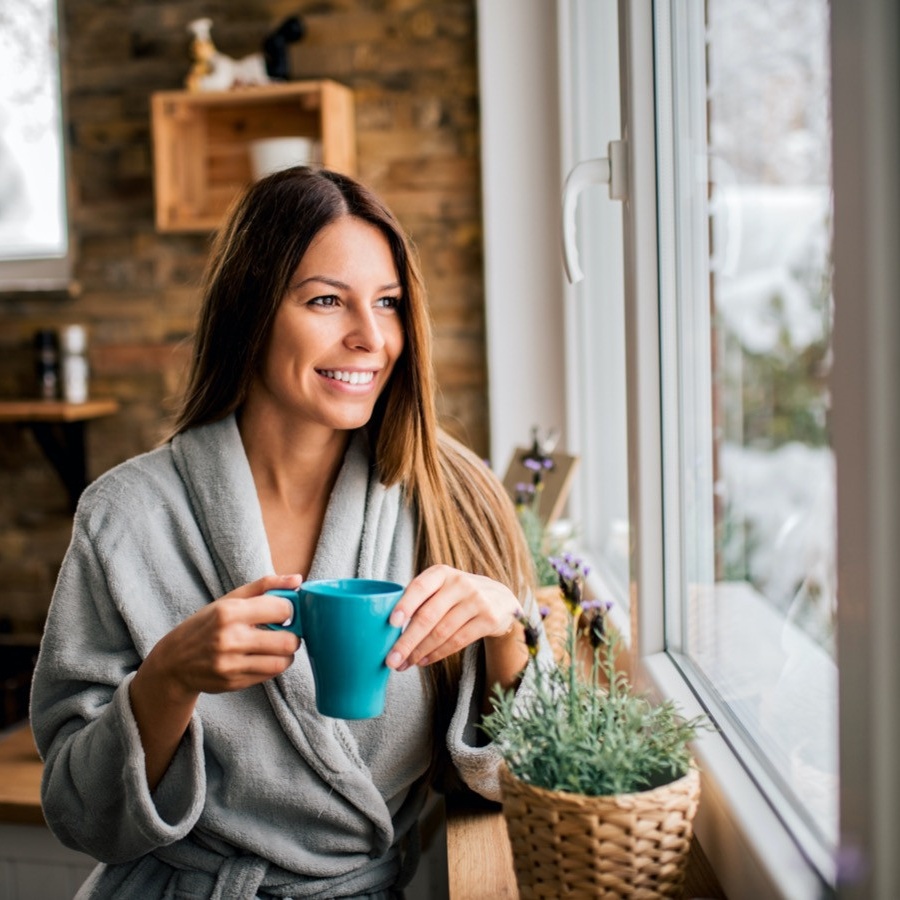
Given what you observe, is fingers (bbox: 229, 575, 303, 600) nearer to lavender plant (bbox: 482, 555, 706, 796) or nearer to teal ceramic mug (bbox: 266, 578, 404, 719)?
teal ceramic mug (bbox: 266, 578, 404, 719)

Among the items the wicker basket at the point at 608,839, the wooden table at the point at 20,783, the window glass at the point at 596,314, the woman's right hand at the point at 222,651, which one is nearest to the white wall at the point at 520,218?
the window glass at the point at 596,314

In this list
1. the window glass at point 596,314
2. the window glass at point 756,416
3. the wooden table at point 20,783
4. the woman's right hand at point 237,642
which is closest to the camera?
the woman's right hand at point 237,642

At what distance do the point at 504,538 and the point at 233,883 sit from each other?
50 centimetres

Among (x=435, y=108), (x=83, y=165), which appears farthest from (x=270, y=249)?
(x=83, y=165)

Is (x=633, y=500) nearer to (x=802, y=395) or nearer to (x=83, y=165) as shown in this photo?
(x=802, y=395)

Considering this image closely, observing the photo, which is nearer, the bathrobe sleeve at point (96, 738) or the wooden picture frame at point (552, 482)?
the bathrobe sleeve at point (96, 738)

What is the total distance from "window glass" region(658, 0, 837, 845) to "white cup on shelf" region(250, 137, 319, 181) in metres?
1.08

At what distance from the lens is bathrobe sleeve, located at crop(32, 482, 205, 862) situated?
1.05 metres

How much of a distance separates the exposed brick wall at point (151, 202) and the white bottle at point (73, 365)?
6 cm

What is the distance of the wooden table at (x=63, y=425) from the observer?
9.69 feet

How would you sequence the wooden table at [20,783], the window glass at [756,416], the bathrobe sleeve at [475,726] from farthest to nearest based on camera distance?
the wooden table at [20,783] → the bathrobe sleeve at [475,726] → the window glass at [756,416]

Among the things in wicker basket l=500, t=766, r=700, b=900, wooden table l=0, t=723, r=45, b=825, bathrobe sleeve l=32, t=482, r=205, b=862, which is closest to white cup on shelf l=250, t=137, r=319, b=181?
wooden table l=0, t=723, r=45, b=825

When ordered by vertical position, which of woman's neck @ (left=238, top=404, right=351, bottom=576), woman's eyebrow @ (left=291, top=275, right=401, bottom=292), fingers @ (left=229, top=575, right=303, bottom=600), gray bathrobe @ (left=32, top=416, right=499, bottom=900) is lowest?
gray bathrobe @ (left=32, top=416, right=499, bottom=900)

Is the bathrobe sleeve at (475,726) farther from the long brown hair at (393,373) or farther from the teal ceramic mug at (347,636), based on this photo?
the teal ceramic mug at (347,636)
